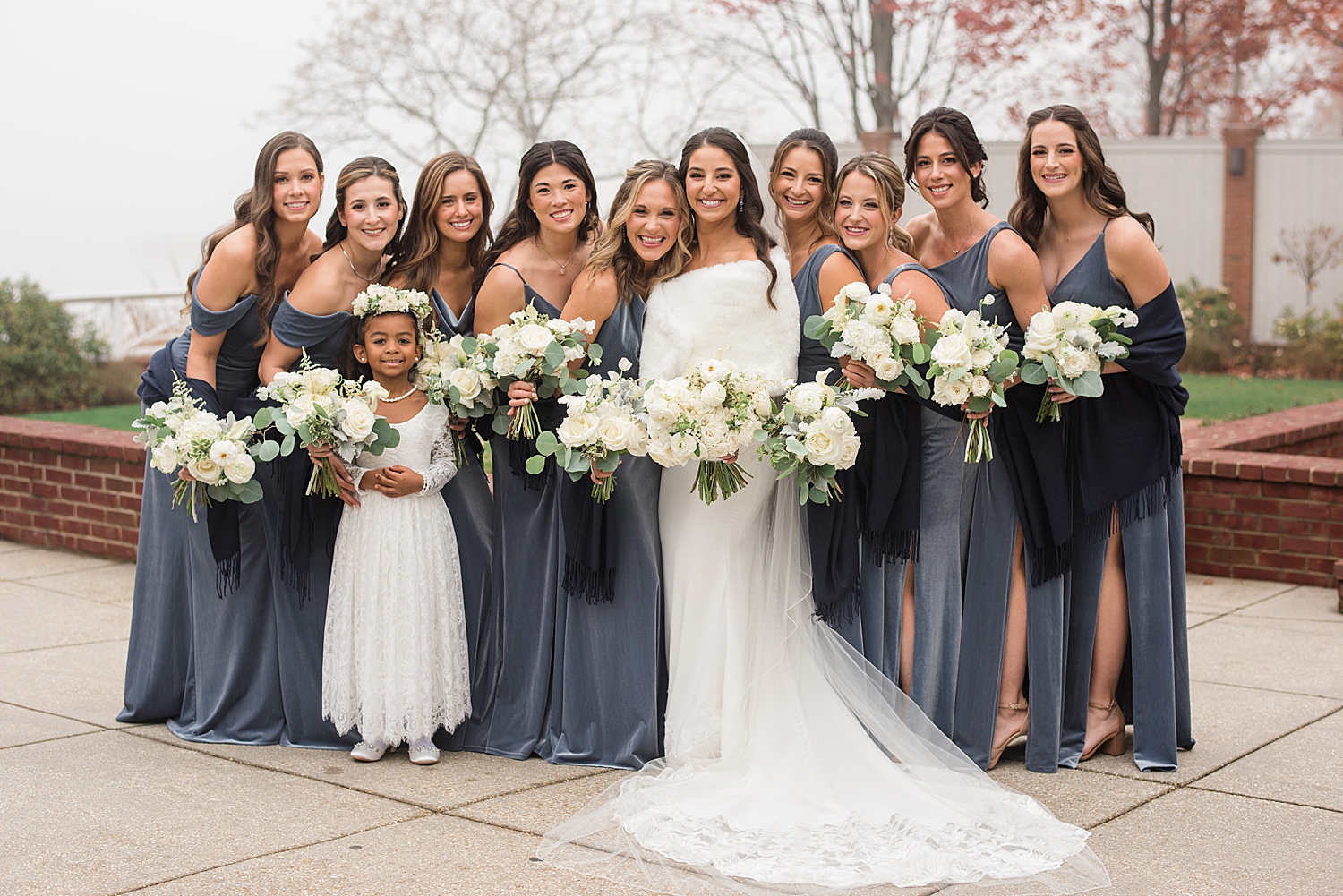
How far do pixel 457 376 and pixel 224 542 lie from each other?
3.77ft

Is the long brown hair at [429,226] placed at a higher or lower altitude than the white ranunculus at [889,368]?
higher

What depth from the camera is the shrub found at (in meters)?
15.9

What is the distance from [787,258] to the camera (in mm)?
4938

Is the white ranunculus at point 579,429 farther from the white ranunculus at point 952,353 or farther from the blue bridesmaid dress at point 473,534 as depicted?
A: the white ranunculus at point 952,353

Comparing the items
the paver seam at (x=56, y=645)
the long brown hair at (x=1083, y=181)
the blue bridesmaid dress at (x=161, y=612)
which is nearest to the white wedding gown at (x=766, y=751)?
the long brown hair at (x=1083, y=181)

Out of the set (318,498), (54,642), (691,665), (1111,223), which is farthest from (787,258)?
(54,642)

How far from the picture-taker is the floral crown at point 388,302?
4910 millimetres

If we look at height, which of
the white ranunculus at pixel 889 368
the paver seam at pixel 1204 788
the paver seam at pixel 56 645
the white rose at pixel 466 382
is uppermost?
the white ranunculus at pixel 889 368

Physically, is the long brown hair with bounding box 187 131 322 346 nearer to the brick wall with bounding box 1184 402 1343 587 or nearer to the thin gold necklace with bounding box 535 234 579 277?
the thin gold necklace with bounding box 535 234 579 277

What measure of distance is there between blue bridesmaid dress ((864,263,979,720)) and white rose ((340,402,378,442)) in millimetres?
1884

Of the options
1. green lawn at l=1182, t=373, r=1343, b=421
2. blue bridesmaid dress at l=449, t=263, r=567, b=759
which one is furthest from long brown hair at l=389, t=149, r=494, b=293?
green lawn at l=1182, t=373, r=1343, b=421

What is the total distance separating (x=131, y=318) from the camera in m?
16.7

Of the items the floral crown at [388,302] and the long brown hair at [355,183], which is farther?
the long brown hair at [355,183]

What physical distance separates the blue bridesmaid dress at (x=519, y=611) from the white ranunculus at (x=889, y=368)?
1276 mm
